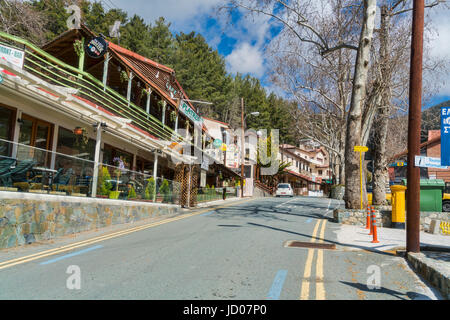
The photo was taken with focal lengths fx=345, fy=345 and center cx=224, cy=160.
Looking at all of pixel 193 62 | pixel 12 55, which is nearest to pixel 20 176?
pixel 12 55

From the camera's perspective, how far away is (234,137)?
163 feet

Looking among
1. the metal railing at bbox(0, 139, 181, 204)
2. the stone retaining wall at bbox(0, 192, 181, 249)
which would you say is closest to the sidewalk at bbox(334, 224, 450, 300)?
the stone retaining wall at bbox(0, 192, 181, 249)

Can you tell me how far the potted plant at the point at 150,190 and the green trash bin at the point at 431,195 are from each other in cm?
1153

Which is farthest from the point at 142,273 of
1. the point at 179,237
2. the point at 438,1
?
the point at 438,1

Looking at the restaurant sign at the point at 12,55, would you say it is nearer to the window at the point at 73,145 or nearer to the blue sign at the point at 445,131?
the window at the point at 73,145

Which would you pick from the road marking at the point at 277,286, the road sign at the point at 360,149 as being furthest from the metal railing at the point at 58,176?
the road sign at the point at 360,149

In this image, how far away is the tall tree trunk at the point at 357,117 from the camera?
1423cm

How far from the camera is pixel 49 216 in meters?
9.39

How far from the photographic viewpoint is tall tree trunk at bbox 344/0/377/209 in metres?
14.2

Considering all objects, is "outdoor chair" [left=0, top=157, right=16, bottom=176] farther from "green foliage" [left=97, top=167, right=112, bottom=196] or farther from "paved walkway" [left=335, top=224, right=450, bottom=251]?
"paved walkway" [left=335, top=224, right=450, bottom=251]

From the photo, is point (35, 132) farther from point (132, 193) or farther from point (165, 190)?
point (165, 190)

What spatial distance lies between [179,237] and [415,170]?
20.0ft
